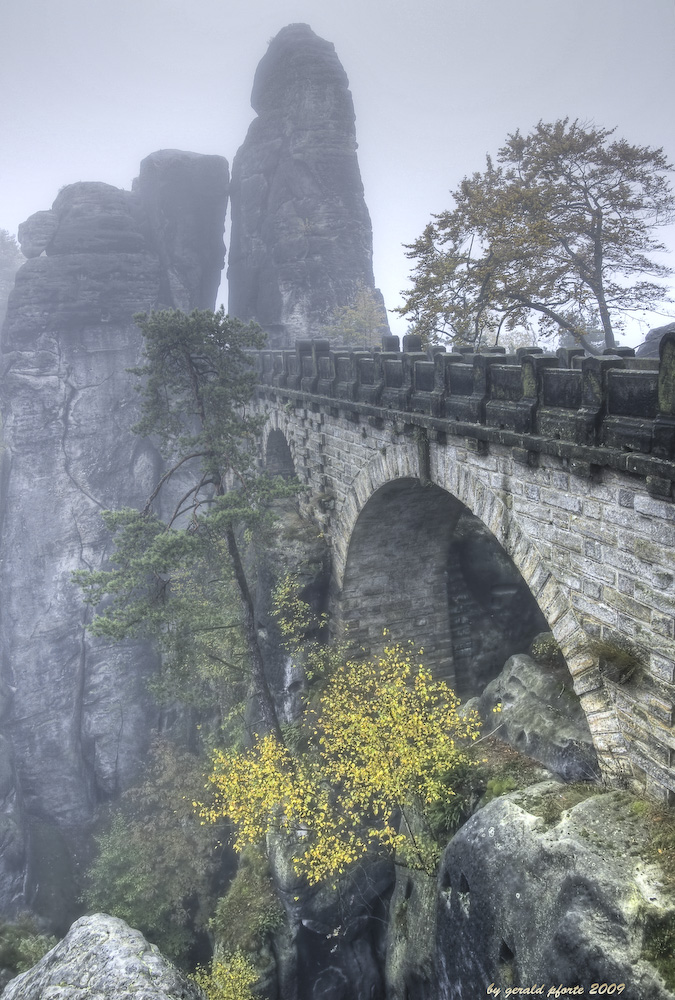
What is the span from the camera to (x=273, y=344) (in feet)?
137

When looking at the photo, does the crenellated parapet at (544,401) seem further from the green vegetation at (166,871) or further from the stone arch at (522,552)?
the green vegetation at (166,871)

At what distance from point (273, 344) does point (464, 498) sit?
1267 inches

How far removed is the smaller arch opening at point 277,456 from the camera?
86.2 ft

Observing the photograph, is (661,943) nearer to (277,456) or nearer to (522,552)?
(522,552)

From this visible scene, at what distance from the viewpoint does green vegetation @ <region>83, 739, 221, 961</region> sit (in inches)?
860

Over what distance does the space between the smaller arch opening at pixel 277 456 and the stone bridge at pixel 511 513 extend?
6.11 meters

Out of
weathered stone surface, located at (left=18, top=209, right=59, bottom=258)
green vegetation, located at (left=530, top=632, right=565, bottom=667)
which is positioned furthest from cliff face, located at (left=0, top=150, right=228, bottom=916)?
green vegetation, located at (left=530, top=632, right=565, bottom=667)

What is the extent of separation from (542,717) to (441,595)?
6.09 metres

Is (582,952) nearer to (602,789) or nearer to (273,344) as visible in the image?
(602,789)

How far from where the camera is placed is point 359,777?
13773 millimetres

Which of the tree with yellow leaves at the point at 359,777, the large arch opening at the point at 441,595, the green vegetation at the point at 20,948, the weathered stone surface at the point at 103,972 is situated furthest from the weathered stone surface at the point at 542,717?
the green vegetation at the point at 20,948

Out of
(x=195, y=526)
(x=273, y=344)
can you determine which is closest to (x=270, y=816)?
(x=195, y=526)

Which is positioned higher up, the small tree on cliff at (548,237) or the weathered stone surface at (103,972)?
the small tree on cliff at (548,237)

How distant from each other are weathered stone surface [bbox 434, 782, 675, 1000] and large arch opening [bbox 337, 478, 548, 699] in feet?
28.8
